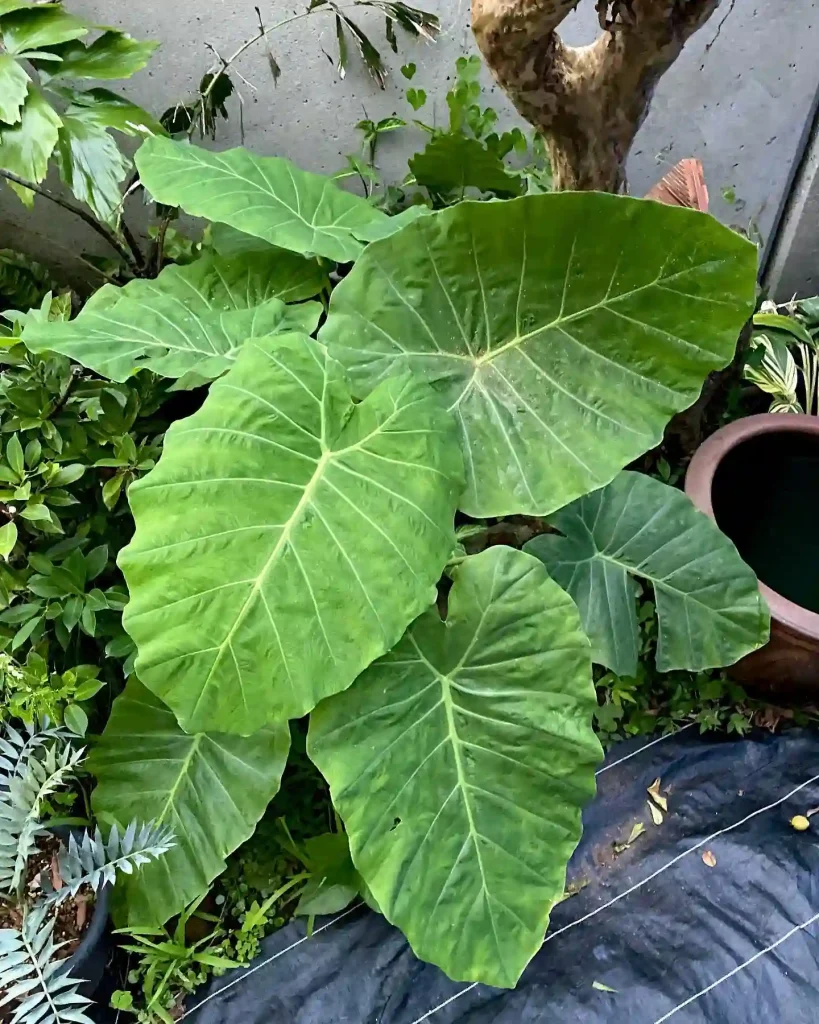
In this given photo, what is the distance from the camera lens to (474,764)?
0.99 m

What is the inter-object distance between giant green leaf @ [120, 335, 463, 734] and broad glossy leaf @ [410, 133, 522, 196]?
2.35 ft

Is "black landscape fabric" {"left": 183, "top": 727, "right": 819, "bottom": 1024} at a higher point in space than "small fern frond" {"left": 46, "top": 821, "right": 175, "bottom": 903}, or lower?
lower

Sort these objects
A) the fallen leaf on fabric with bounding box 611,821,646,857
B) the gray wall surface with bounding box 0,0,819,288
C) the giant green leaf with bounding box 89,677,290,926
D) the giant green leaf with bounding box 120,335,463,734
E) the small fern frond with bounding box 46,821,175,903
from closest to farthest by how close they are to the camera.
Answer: the giant green leaf with bounding box 120,335,463,734 < the small fern frond with bounding box 46,821,175,903 < the giant green leaf with bounding box 89,677,290,926 < the fallen leaf on fabric with bounding box 611,821,646,857 < the gray wall surface with bounding box 0,0,819,288

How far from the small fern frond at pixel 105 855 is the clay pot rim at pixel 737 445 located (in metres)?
1.07

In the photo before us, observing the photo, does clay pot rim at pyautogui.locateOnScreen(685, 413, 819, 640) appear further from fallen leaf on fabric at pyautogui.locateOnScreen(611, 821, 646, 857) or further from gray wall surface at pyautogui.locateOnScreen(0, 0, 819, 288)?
gray wall surface at pyautogui.locateOnScreen(0, 0, 819, 288)

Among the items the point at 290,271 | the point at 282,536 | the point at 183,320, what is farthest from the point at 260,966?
the point at 290,271

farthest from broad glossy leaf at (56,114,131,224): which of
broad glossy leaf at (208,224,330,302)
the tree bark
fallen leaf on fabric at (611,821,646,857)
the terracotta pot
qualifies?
fallen leaf on fabric at (611,821,646,857)

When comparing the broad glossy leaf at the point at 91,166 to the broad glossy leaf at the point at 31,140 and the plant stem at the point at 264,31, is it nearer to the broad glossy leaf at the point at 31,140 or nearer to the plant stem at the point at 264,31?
the broad glossy leaf at the point at 31,140

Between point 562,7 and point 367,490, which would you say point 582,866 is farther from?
point 562,7

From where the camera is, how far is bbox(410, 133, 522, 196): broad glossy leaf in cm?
145

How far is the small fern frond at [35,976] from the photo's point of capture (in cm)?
88

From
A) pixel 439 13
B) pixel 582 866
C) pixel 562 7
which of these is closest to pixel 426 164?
pixel 439 13

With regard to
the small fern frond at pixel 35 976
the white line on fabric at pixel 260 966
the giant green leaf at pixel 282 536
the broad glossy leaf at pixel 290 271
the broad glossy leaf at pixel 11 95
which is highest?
the broad glossy leaf at pixel 11 95

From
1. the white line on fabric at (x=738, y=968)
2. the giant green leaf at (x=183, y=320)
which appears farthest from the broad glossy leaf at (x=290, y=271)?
the white line on fabric at (x=738, y=968)
